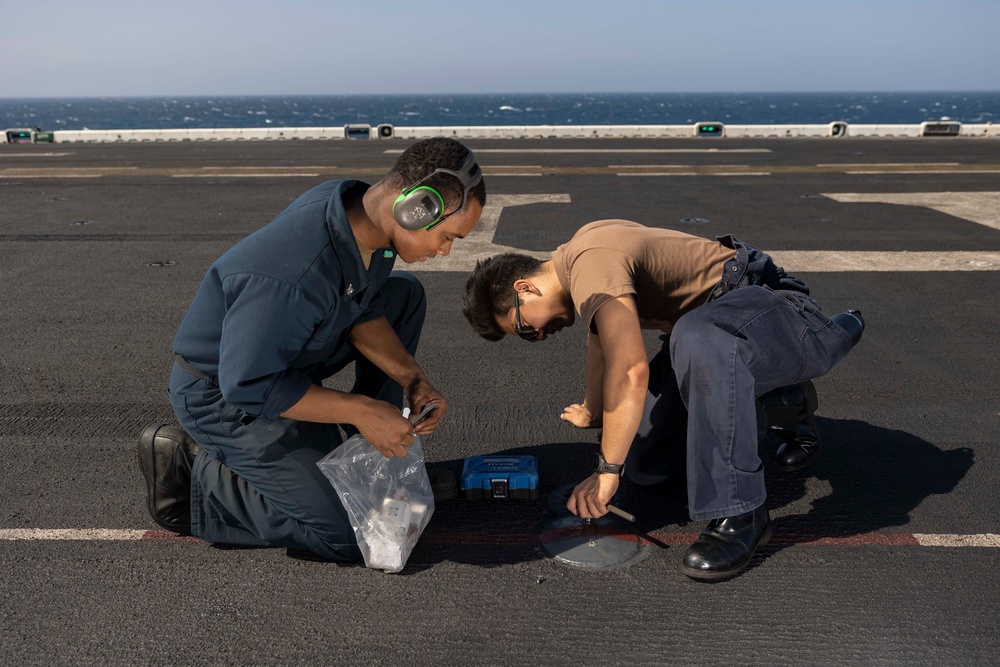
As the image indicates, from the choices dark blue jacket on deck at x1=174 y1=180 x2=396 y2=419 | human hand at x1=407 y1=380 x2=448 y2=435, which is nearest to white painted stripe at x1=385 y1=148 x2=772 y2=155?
human hand at x1=407 y1=380 x2=448 y2=435

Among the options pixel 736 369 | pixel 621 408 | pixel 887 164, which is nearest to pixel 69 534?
pixel 621 408

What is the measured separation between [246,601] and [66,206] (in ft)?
32.9

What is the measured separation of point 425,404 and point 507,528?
23.9 inches

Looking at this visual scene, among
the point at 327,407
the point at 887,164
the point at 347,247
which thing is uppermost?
the point at 887,164

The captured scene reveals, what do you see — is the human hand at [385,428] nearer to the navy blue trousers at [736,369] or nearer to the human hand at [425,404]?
the human hand at [425,404]

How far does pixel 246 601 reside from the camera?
275cm

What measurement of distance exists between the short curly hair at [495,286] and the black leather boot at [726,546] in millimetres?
1127

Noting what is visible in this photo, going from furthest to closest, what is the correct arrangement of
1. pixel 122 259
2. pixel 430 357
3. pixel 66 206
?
pixel 66 206
pixel 122 259
pixel 430 357

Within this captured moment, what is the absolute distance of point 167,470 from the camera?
3.07 meters

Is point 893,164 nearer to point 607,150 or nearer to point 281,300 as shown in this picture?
point 607,150

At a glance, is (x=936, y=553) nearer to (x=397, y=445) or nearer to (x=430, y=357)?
(x=397, y=445)

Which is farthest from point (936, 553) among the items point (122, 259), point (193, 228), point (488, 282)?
point (193, 228)

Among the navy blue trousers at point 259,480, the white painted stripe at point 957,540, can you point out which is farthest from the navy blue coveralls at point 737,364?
the navy blue trousers at point 259,480

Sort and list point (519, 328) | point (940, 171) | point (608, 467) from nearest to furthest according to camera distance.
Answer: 1. point (608, 467)
2. point (519, 328)
3. point (940, 171)
